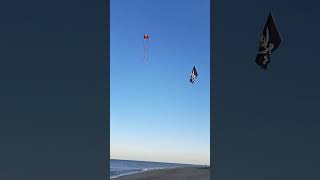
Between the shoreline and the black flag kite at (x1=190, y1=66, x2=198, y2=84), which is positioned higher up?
the black flag kite at (x1=190, y1=66, x2=198, y2=84)

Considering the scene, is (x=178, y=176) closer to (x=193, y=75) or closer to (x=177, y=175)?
(x=177, y=175)

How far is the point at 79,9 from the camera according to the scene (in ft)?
13.3

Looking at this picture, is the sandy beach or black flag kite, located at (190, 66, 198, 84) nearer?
black flag kite, located at (190, 66, 198, 84)
